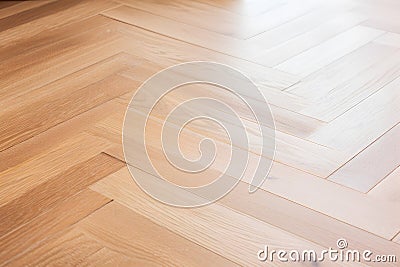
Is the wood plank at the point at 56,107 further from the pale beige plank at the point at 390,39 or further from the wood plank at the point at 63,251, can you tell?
the pale beige plank at the point at 390,39

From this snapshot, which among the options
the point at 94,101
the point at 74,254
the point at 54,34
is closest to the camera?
the point at 74,254

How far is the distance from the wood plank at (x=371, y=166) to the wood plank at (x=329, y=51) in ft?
0.91

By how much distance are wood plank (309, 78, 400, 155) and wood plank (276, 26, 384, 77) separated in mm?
156

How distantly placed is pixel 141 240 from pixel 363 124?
438 millimetres

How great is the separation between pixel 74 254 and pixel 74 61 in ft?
1.99

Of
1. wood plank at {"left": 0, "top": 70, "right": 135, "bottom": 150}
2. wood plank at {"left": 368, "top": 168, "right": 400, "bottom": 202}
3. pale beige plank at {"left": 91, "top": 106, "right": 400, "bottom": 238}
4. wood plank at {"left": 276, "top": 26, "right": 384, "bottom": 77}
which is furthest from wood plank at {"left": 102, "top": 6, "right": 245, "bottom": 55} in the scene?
wood plank at {"left": 368, "top": 168, "right": 400, "bottom": 202}

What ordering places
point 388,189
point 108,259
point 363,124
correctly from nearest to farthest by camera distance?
point 108,259 < point 388,189 < point 363,124

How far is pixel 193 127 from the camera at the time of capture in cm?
110

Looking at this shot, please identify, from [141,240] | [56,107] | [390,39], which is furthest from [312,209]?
[390,39]

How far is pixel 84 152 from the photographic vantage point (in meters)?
1.06

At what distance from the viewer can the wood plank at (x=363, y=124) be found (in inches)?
41.5

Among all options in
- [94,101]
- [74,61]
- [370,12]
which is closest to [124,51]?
[74,61]

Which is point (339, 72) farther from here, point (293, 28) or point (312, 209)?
point (312, 209)

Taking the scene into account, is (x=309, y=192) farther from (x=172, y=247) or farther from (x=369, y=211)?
(x=172, y=247)
